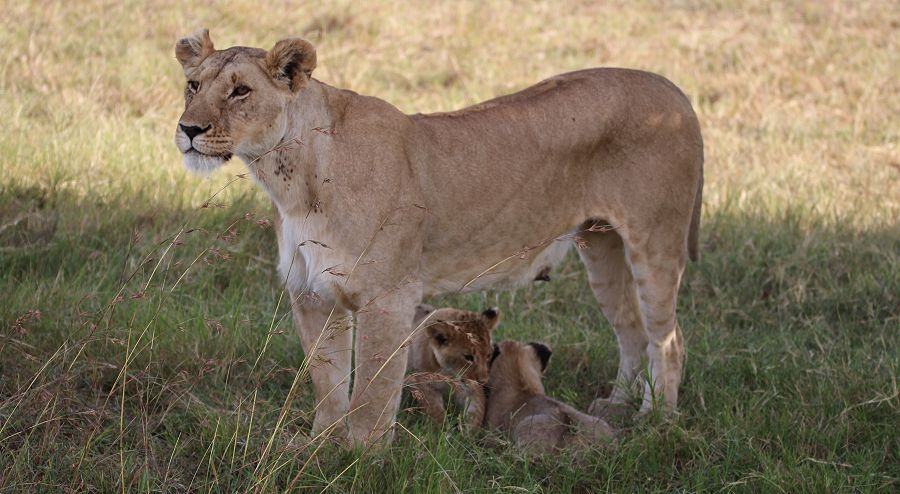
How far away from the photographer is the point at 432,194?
4191 mm

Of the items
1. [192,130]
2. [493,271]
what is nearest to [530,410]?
[493,271]

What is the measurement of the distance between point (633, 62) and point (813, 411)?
17.1 ft

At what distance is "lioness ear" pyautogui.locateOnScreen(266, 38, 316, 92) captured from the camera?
3.77 metres

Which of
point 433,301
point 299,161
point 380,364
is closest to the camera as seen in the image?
point 299,161

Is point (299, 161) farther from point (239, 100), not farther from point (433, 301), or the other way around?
point (433, 301)

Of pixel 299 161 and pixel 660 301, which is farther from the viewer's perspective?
pixel 660 301

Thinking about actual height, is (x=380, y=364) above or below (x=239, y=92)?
below

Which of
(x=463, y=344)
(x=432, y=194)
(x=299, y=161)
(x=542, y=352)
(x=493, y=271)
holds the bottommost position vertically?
(x=542, y=352)

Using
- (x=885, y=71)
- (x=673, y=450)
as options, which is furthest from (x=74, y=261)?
(x=885, y=71)

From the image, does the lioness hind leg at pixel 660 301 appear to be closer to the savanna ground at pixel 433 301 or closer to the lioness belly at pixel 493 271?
the savanna ground at pixel 433 301

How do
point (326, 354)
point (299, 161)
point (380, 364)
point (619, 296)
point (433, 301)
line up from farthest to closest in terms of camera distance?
point (433, 301) < point (619, 296) < point (326, 354) < point (380, 364) < point (299, 161)

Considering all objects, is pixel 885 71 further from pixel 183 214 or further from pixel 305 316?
pixel 305 316

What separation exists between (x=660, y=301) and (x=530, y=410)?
2.45 feet

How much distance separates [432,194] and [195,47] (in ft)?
3.13
